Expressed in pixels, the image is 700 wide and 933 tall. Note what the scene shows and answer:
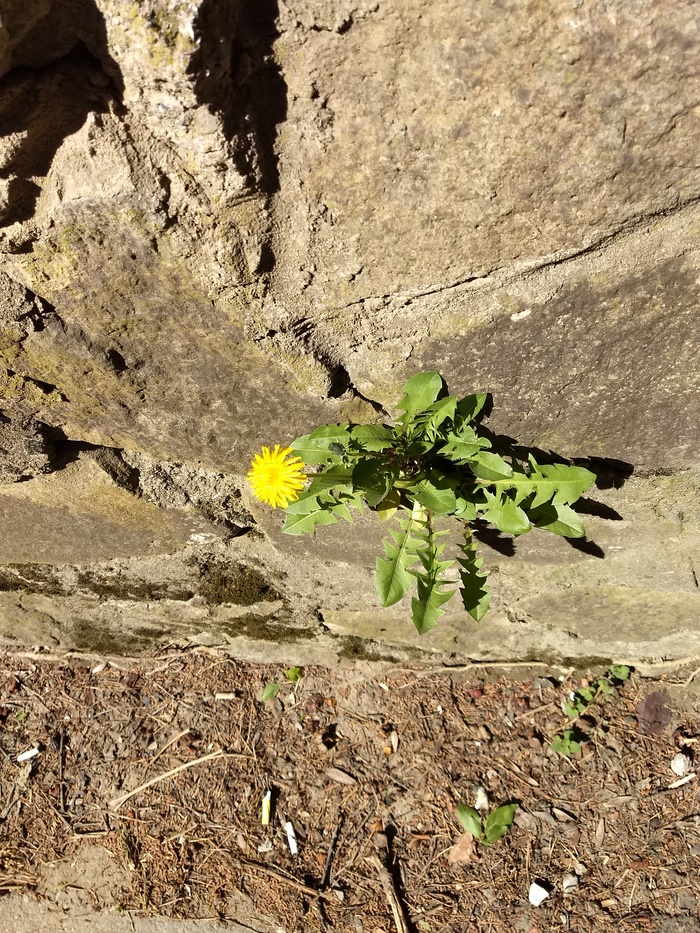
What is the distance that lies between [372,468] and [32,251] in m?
0.91

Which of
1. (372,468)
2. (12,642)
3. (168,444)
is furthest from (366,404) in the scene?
(12,642)

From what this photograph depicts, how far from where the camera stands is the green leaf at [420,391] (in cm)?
159

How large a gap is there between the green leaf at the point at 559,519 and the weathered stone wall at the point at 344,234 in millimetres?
145

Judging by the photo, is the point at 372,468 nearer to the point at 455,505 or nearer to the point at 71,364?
the point at 455,505

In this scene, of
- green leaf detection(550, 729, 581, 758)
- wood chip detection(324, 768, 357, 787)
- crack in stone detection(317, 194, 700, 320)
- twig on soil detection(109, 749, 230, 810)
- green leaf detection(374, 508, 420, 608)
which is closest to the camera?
crack in stone detection(317, 194, 700, 320)

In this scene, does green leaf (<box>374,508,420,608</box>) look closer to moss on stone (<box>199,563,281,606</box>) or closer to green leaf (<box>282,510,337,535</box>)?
green leaf (<box>282,510,337,535</box>)

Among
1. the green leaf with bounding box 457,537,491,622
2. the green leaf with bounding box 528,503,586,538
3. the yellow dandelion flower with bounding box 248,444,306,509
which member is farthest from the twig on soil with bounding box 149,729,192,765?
the green leaf with bounding box 528,503,586,538

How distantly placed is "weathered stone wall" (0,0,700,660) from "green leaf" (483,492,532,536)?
19 cm

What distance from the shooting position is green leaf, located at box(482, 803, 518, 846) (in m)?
2.68

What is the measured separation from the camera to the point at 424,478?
5.98 ft

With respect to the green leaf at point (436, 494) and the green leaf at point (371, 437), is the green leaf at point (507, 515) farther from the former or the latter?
the green leaf at point (371, 437)

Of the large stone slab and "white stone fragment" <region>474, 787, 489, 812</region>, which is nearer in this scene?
the large stone slab

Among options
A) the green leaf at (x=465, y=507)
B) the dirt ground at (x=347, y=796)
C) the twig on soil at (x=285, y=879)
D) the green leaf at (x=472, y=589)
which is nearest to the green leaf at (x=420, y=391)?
the green leaf at (x=465, y=507)

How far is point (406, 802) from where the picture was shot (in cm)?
283
